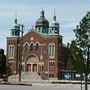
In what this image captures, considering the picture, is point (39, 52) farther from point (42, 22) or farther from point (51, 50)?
point (42, 22)

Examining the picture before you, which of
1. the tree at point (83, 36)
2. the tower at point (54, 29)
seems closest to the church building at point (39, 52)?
the tower at point (54, 29)

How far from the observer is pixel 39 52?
418 ft

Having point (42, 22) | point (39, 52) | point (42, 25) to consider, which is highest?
point (42, 22)

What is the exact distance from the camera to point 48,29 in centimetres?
13775

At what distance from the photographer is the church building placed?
12425cm

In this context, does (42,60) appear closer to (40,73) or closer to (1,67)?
(40,73)

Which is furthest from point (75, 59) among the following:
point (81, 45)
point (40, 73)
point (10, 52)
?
point (10, 52)

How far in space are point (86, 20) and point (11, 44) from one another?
9834 cm

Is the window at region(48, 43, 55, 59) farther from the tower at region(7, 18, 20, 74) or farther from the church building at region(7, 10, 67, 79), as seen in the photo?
the tower at region(7, 18, 20, 74)

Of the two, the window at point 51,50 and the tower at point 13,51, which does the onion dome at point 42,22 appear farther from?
the window at point 51,50

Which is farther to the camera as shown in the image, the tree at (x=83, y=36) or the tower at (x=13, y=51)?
the tower at (x=13, y=51)

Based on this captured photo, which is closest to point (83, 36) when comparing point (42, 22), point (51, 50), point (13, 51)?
point (51, 50)

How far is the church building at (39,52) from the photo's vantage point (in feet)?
408

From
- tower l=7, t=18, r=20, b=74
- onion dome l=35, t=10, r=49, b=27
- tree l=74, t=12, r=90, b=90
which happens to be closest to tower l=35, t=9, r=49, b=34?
onion dome l=35, t=10, r=49, b=27
